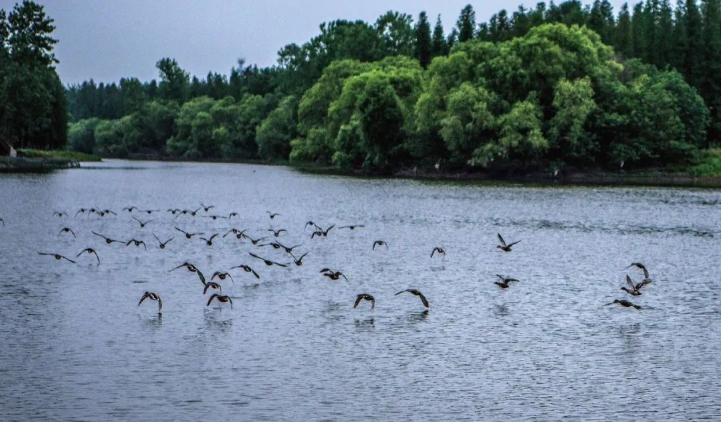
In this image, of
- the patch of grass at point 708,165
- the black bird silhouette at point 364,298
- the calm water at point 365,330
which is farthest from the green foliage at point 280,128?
the black bird silhouette at point 364,298

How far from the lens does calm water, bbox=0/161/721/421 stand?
1845 cm

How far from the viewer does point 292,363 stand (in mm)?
21266

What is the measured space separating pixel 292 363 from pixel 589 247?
26753 millimetres

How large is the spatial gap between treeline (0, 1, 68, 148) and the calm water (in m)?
90.0

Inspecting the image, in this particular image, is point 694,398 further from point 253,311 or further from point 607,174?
point 607,174

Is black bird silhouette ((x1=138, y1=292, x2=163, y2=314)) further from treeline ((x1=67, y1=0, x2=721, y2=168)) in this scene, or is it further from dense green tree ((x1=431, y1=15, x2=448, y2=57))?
dense green tree ((x1=431, y1=15, x2=448, y2=57))

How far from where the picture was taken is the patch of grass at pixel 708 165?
106 metres

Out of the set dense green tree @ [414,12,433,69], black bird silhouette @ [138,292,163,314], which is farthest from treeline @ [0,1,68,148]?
black bird silhouette @ [138,292,163,314]

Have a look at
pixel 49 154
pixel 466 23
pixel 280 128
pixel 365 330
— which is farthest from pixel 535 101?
pixel 365 330

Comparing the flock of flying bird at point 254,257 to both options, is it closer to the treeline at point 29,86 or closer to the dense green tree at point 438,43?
the treeline at point 29,86

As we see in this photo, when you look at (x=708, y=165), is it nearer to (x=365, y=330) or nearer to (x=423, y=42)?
(x=423, y=42)

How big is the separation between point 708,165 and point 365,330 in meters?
90.7

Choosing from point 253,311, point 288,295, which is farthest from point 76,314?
point 288,295

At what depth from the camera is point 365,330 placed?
25.0 metres
